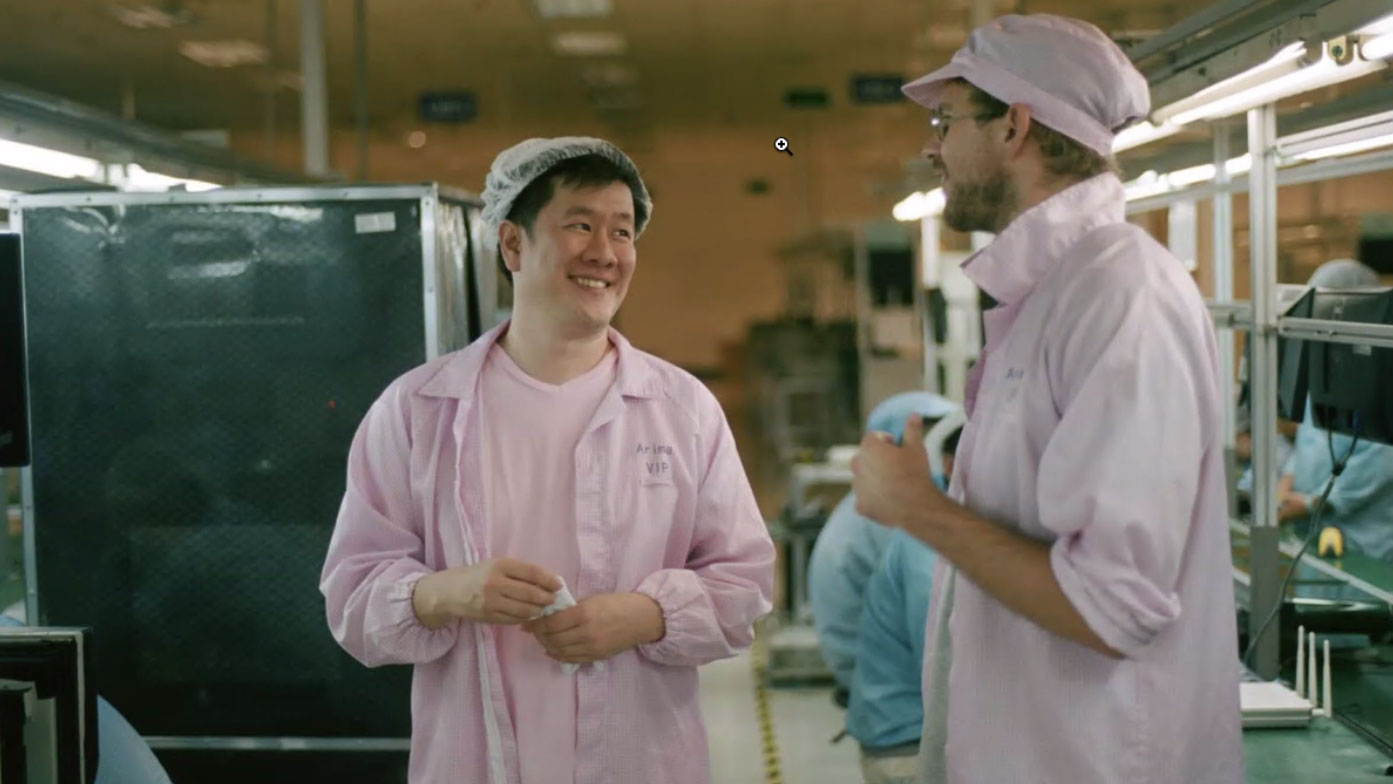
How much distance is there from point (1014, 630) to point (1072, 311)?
0.35 meters

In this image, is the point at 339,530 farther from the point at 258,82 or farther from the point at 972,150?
the point at 258,82

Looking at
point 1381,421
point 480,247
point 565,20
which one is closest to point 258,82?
point 565,20

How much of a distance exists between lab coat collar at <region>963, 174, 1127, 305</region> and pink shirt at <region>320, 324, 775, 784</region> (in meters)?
0.52

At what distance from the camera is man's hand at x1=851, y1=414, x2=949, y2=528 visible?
4.72 ft

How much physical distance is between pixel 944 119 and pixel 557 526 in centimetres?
72

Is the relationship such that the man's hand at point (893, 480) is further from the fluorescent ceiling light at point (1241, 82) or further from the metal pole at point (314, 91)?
the metal pole at point (314, 91)

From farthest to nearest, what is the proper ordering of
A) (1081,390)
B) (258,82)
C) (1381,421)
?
(258,82)
(1381,421)
(1081,390)

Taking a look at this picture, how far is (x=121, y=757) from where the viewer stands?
197 centimetres

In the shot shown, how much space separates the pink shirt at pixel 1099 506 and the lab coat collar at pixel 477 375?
18.8 inches

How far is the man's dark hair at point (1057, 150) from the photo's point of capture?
4.90 feet

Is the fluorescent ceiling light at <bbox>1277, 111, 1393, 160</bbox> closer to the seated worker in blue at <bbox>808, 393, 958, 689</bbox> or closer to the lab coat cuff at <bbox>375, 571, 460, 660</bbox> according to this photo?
the seated worker in blue at <bbox>808, 393, 958, 689</bbox>

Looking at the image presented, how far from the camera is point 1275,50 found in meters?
2.78

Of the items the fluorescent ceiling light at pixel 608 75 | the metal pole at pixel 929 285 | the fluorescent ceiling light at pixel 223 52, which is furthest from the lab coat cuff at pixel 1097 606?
the fluorescent ceiling light at pixel 608 75

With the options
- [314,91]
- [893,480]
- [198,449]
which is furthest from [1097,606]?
[314,91]
